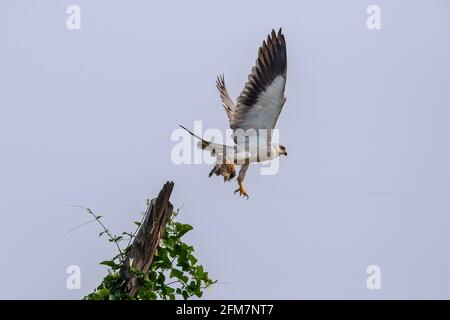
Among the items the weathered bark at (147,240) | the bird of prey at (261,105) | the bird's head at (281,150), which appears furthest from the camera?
the bird's head at (281,150)

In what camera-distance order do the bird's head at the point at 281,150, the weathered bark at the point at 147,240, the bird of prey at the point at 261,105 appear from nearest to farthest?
the weathered bark at the point at 147,240
the bird of prey at the point at 261,105
the bird's head at the point at 281,150

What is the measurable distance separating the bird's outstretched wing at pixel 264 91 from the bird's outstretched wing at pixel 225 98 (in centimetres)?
24

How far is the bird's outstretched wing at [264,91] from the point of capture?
1469cm

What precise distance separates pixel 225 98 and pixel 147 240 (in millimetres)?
4101

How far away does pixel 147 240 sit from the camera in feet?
39.4

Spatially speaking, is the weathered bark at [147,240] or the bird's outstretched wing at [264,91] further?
the bird's outstretched wing at [264,91]

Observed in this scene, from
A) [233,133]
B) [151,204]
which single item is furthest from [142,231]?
[233,133]

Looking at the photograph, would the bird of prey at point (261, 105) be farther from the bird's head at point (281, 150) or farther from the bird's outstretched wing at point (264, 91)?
the bird's head at point (281, 150)

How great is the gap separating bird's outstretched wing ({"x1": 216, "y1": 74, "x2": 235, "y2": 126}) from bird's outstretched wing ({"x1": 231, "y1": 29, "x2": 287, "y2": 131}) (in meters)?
0.24

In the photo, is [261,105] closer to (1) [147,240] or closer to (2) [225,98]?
(2) [225,98]

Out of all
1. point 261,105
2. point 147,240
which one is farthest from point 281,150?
point 147,240

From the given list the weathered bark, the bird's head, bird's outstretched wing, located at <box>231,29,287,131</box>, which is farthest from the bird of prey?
the weathered bark

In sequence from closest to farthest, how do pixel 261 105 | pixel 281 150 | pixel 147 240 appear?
pixel 147 240
pixel 261 105
pixel 281 150

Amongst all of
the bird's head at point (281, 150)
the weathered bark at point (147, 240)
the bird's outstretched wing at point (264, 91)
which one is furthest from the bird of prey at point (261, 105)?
the weathered bark at point (147, 240)
